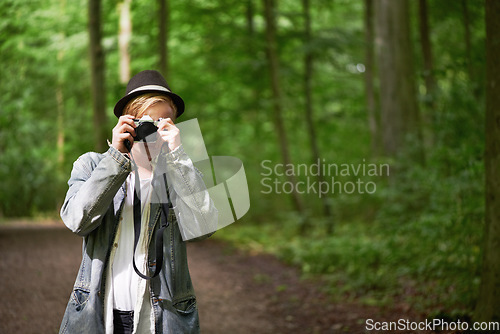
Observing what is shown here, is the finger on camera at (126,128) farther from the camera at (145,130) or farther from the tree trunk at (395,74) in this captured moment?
the tree trunk at (395,74)

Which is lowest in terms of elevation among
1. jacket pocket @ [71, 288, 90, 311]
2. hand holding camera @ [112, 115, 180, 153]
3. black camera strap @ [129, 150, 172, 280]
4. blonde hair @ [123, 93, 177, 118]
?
jacket pocket @ [71, 288, 90, 311]

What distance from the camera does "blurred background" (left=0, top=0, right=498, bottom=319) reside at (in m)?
6.26

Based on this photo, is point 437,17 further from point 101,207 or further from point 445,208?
point 101,207

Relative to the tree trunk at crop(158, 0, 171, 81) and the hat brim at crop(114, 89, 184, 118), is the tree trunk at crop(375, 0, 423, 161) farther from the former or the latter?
the hat brim at crop(114, 89, 184, 118)

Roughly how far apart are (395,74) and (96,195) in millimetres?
9059

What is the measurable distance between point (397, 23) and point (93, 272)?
372 inches

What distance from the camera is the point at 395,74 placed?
998 centimetres

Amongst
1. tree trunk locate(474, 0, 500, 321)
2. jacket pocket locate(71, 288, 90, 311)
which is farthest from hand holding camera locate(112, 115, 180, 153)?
tree trunk locate(474, 0, 500, 321)

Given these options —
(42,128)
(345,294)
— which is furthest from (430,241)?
(42,128)

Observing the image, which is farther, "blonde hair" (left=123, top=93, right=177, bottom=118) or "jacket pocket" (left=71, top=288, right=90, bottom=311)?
"blonde hair" (left=123, top=93, right=177, bottom=118)

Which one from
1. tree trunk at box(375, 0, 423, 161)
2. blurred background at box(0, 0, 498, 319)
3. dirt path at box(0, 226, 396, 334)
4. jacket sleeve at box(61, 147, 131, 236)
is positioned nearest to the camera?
jacket sleeve at box(61, 147, 131, 236)

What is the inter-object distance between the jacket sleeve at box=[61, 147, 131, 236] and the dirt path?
3.20 metres

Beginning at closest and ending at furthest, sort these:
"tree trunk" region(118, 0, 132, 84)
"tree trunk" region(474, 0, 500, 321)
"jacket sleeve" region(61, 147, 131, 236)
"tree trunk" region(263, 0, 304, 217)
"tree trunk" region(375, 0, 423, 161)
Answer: "jacket sleeve" region(61, 147, 131, 236)
"tree trunk" region(474, 0, 500, 321)
"tree trunk" region(375, 0, 423, 161)
"tree trunk" region(263, 0, 304, 217)
"tree trunk" region(118, 0, 132, 84)

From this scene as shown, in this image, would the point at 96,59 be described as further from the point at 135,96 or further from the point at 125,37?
the point at 135,96
